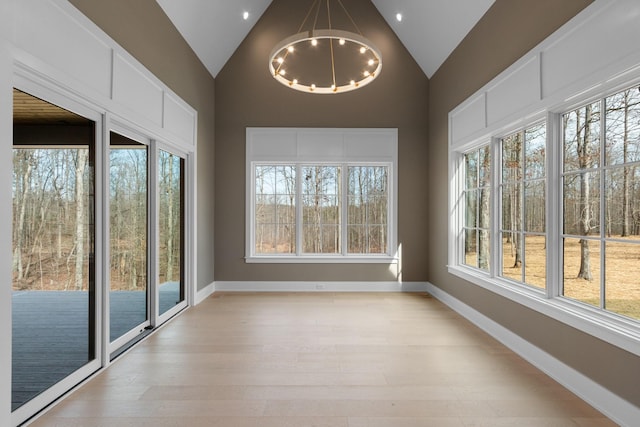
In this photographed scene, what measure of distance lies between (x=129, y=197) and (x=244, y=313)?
1.98 meters

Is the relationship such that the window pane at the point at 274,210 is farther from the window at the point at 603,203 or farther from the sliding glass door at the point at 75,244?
the window at the point at 603,203

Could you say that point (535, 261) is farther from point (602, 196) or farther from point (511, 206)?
point (602, 196)

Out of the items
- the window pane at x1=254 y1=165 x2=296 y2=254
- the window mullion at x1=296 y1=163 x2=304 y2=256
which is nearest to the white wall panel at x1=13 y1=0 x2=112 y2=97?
the window pane at x1=254 y1=165 x2=296 y2=254

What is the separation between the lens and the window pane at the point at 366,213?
580 centimetres

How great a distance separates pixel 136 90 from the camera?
331cm

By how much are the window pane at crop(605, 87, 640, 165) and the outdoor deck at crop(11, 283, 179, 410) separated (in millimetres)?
3870

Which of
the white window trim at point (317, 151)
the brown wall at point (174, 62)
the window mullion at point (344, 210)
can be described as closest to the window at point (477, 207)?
the white window trim at point (317, 151)

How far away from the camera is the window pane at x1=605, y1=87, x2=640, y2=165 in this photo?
7.36ft

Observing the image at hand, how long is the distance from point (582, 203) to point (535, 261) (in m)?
0.75

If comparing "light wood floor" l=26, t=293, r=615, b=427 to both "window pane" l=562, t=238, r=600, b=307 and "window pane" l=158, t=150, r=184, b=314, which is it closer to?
"window pane" l=158, t=150, r=184, b=314

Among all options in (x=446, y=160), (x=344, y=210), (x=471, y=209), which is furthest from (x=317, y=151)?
(x=471, y=209)

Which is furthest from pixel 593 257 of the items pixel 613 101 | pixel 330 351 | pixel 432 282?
pixel 432 282

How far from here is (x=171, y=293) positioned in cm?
434

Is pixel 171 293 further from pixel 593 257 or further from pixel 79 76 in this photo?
pixel 593 257
